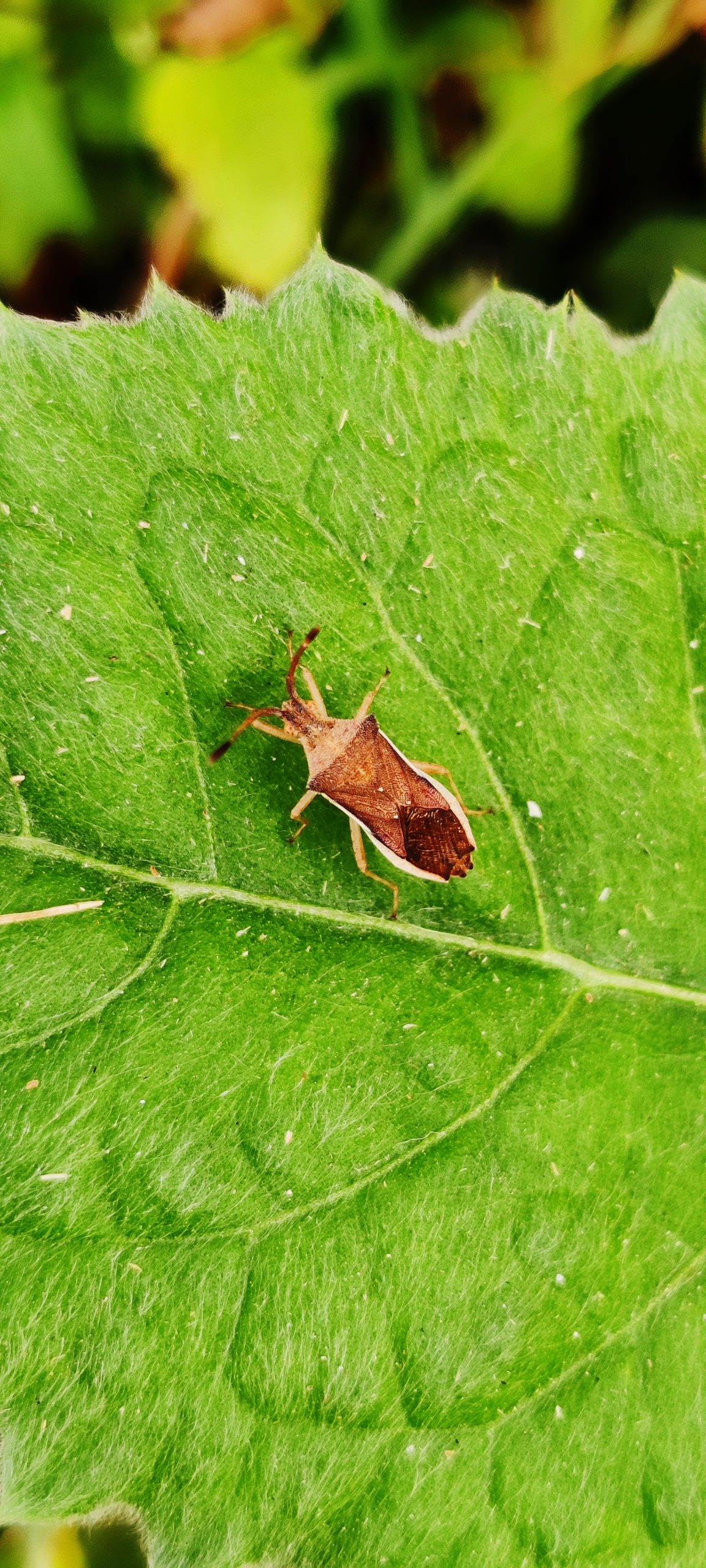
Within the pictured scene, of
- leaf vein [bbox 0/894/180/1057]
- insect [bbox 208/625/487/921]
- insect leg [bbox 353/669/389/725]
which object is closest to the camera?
leaf vein [bbox 0/894/180/1057]

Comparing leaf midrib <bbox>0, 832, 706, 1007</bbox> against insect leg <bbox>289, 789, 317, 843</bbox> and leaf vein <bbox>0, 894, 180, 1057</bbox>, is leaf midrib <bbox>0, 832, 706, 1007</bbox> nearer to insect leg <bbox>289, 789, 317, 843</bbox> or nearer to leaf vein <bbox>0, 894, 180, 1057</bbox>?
leaf vein <bbox>0, 894, 180, 1057</bbox>

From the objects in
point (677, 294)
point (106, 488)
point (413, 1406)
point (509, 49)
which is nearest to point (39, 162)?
point (509, 49)

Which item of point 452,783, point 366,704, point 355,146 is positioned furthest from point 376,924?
point 355,146

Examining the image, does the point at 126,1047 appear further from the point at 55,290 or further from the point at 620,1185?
the point at 55,290

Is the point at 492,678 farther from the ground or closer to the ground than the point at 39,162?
closer to the ground

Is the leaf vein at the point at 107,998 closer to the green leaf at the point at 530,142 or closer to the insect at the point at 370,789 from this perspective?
the insect at the point at 370,789

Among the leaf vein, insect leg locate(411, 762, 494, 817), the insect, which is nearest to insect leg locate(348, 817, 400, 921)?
the insect
